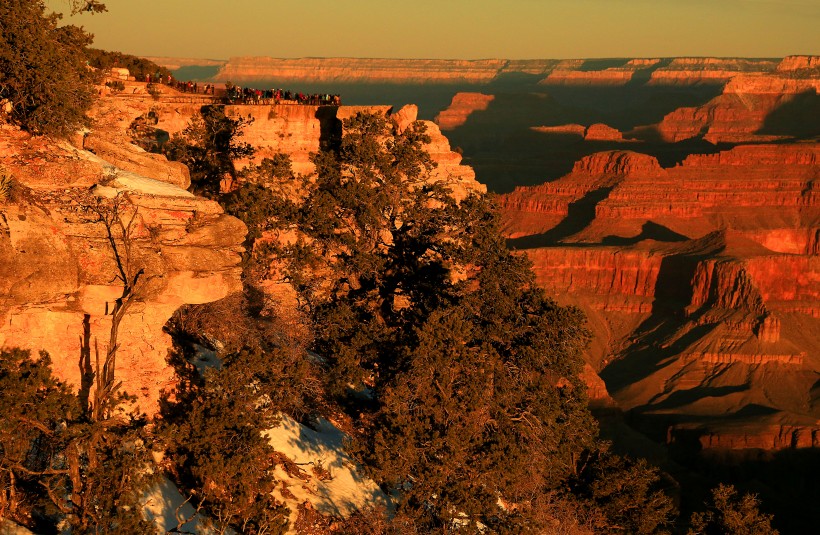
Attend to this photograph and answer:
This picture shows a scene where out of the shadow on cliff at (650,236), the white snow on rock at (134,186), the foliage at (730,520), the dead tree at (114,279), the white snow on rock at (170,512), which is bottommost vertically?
the shadow on cliff at (650,236)

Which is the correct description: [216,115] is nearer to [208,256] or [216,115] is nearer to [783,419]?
[208,256]

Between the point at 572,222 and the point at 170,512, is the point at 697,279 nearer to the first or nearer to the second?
the point at 572,222

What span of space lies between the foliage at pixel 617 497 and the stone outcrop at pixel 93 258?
703 inches

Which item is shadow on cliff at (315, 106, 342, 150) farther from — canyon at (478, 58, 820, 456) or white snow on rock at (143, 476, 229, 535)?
canyon at (478, 58, 820, 456)

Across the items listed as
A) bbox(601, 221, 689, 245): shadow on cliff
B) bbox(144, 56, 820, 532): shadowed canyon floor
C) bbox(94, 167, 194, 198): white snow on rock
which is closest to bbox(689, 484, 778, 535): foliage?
bbox(94, 167, 194, 198): white snow on rock

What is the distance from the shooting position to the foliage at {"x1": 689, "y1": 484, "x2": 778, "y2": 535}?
128ft

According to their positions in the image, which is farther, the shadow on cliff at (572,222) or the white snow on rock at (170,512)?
the shadow on cliff at (572,222)

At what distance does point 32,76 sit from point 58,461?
8.28 metres

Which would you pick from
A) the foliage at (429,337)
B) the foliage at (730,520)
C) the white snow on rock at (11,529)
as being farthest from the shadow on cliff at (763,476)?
the white snow on rock at (11,529)

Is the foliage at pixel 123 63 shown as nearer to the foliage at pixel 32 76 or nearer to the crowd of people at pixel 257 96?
the crowd of people at pixel 257 96

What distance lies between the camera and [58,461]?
2247 cm

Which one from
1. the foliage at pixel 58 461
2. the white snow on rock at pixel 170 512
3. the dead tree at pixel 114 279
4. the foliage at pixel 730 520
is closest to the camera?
the foliage at pixel 58 461

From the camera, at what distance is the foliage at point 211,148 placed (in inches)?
1529

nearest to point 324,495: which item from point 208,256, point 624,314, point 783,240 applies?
point 208,256
